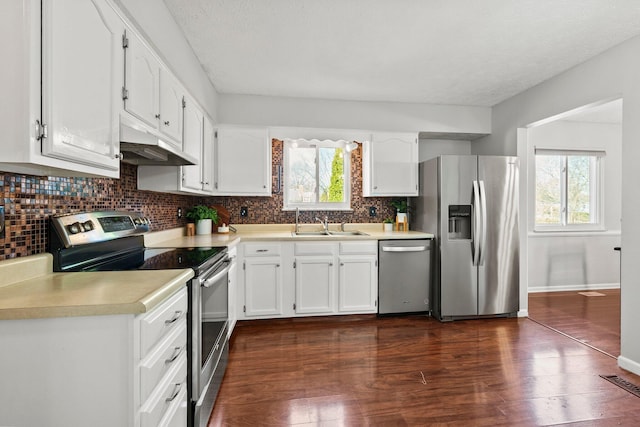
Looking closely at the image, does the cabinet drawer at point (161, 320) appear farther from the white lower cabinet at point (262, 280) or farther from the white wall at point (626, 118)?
the white wall at point (626, 118)

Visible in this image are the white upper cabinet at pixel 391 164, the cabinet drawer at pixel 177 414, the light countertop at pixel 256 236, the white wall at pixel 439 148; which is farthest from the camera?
the white wall at pixel 439 148

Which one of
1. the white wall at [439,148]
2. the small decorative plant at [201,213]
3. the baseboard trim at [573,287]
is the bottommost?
the baseboard trim at [573,287]

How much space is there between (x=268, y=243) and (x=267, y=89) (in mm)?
1652

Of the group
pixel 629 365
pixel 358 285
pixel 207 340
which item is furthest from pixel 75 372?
pixel 629 365

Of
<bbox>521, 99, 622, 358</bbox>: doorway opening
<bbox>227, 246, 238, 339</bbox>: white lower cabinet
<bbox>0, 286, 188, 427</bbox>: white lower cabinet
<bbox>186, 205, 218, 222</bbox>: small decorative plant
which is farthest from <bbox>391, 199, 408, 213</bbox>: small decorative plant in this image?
<bbox>0, 286, 188, 427</bbox>: white lower cabinet

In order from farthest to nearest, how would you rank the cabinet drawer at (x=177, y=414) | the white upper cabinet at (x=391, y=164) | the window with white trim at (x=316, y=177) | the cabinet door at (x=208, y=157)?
1. the window with white trim at (x=316, y=177)
2. the white upper cabinet at (x=391, y=164)
3. the cabinet door at (x=208, y=157)
4. the cabinet drawer at (x=177, y=414)

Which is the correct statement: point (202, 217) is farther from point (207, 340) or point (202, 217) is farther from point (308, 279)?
point (207, 340)

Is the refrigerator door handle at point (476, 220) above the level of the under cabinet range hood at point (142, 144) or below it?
below

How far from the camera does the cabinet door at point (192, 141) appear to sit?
2.52 metres

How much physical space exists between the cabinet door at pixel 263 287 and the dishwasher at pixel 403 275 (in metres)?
1.07

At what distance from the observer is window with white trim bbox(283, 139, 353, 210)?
12.9 ft

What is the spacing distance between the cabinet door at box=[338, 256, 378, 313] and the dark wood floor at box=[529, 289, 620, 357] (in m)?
1.79

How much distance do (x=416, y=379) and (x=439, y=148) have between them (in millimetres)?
3117

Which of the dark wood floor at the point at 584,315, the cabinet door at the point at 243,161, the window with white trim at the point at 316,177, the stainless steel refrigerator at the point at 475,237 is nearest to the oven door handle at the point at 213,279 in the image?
the cabinet door at the point at 243,161
